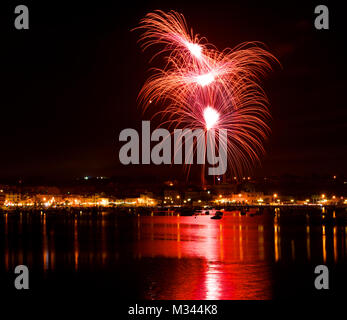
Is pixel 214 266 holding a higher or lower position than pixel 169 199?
lower

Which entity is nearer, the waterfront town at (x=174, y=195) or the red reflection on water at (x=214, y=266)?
the red reflection on water at (x=214, y=266)

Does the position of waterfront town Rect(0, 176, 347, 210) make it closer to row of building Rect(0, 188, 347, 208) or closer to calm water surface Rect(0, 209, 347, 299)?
row of building Rect(0, 188, 347, 208)

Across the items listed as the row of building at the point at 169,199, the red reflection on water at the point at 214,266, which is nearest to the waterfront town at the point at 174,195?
the row of building at the point at 169,199

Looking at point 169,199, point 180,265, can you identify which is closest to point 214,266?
point 180,265

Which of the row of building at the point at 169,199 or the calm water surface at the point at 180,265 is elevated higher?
the row of building at the point at 169,199

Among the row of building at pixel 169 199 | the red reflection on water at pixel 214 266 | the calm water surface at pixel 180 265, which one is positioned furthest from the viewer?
the row of building at pixel 169 199

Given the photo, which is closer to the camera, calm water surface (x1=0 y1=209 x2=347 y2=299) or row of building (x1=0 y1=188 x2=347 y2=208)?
calm water surface (x1=0 y1=209 x2=347 y2=299)

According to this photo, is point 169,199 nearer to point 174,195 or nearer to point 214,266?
point 174,195

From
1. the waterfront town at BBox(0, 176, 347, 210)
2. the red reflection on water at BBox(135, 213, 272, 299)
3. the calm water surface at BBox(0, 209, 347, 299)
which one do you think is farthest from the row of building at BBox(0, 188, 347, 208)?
the calm water surface at BBox(0, 209, 347, 299)

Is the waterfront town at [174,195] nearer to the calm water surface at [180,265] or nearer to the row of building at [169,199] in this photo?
the row of building at [169,199]
